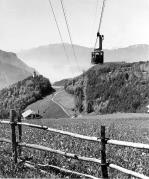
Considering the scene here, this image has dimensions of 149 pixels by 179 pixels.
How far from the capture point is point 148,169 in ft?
42.4

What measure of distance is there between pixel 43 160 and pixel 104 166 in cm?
353

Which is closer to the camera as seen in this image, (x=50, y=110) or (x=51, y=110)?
(x=51, y=110)

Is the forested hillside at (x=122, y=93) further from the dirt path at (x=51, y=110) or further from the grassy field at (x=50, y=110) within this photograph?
the grassy field at (x=50, y=110)

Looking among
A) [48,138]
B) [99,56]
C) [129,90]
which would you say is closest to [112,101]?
[129,90]

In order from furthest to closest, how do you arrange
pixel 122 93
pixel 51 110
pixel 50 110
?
pixel 122 93, pixel 50 110, pixel 51 110

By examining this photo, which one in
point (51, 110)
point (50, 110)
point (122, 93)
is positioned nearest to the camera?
point (51, 110)

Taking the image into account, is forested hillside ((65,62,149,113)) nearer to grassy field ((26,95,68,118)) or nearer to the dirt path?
the dirt path

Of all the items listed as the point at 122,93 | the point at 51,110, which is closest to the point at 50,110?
the point at 51,110

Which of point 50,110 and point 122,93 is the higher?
point 122,93

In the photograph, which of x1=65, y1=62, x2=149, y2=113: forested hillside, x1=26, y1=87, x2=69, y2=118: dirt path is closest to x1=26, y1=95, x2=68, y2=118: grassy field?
x1=26, y1=87, x2=69, y2=118: dirt path

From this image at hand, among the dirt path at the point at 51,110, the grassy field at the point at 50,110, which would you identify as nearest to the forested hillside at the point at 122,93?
the dirt path at the point at 51,110

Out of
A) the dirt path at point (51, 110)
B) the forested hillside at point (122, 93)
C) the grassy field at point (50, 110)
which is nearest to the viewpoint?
the grassy field at point (50, 110)

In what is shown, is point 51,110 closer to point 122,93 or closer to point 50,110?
point 50,110

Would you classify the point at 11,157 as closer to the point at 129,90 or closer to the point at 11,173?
the point at 11,173
